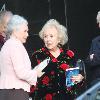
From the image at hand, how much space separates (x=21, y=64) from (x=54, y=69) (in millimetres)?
1136

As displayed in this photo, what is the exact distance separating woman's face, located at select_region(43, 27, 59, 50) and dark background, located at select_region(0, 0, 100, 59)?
2212 millimetres

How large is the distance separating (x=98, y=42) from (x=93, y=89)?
6.89ft

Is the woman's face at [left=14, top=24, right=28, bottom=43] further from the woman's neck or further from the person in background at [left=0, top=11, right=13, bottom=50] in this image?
the woman's neck

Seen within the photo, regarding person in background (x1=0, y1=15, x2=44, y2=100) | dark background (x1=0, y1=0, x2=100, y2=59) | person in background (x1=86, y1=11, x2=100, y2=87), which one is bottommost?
person in background (x1=0, y1=15, x2=44, y2=100)

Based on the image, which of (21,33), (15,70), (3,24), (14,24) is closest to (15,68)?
(15,70)

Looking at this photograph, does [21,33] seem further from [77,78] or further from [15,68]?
[77,78]

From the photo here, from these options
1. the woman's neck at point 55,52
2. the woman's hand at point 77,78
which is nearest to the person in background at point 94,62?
the woman's hand at point 77,78

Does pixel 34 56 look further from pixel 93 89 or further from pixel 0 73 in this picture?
pixel 93 89

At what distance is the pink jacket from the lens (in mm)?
7809

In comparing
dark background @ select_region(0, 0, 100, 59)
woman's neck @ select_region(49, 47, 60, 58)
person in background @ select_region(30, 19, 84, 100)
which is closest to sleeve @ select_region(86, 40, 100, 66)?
person in background @ select_region(30, 19, 84, 100)

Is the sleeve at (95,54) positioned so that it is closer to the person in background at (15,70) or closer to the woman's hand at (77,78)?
the woman's hand at (77,78)

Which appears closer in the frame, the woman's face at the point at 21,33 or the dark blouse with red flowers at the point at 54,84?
the woman's face at the point at 21,33

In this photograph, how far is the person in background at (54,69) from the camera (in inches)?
347

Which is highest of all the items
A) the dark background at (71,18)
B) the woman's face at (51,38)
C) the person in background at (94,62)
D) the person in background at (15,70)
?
the dark background at (71,18)
